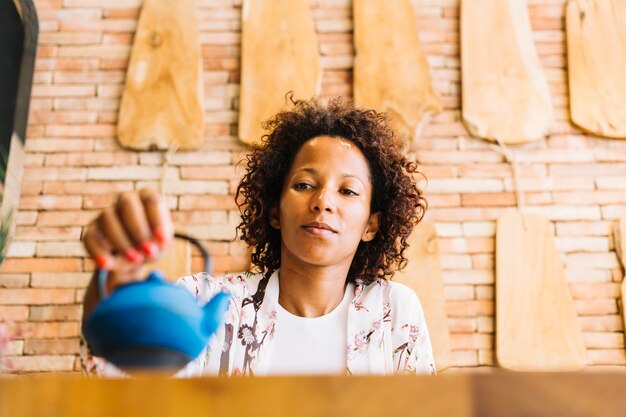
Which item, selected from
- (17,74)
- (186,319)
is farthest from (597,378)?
(17,74)

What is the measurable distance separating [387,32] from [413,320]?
3.68 feet

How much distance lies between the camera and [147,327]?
23.8 inches

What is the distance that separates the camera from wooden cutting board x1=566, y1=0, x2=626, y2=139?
2.07 metres

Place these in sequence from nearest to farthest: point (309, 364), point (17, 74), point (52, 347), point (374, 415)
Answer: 1. point (374, 415)
2. point (309, 364)
3. point (52, 347)
4. point (17, 74)

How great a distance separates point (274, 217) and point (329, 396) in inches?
42.8

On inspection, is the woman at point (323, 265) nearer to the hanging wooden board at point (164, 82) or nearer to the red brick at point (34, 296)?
the hanging wooden board at point (164, 82)

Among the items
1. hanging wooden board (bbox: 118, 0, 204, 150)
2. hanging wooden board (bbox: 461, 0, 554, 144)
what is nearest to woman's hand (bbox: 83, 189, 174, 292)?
hanging wooden board (bbox: 118, 0, 204, 150)

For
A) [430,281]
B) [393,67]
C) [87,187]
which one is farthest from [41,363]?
[393,67]

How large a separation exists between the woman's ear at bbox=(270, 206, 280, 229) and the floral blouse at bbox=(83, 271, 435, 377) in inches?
5.0

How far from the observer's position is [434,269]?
1.93m

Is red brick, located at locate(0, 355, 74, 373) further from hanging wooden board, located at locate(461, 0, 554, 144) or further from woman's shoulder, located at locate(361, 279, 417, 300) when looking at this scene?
hanging wooden board, located at locate(461, 0, 554, 144)

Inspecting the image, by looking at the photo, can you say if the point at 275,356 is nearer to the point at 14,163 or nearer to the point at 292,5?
the point at 14,163

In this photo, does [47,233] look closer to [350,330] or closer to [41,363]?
[41,363]

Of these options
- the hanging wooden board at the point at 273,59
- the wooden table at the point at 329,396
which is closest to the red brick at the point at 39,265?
the hanging wooden board at the point at 273,59
